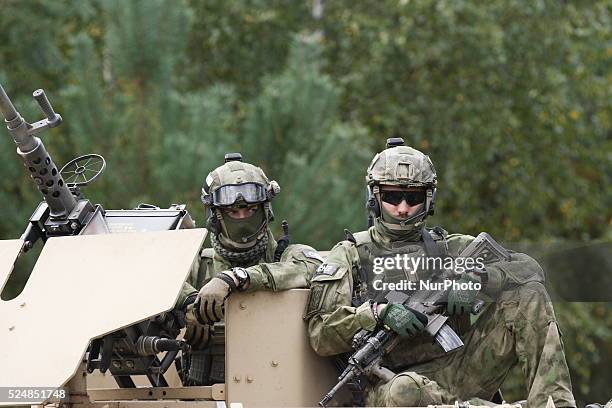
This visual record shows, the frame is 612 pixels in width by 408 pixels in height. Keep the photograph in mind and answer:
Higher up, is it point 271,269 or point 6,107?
point 6,107

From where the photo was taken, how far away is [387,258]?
31.1 feet

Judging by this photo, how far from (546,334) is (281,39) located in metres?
14.1

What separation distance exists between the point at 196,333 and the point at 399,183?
1530 mm

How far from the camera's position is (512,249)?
30.6ft

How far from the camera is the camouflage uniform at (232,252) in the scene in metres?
9.60

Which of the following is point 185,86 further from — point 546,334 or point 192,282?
point 546,334

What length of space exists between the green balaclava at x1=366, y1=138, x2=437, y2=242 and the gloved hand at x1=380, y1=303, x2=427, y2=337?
79 centimetres

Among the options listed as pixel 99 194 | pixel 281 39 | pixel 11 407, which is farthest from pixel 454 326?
pixel 281 39

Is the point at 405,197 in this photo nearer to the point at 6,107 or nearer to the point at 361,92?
the point at 6,107

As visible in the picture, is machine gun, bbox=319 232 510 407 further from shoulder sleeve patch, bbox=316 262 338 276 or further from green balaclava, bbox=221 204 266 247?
green balaclava, bbox=221 204 266 247

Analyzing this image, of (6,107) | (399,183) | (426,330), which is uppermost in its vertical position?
(6,107)

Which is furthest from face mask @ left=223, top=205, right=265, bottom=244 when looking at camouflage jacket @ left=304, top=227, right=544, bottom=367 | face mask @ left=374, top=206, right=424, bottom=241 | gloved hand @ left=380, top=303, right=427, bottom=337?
gloved hand @ left=380, top=303, right=427, bottom=337

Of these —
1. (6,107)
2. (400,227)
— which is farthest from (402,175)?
(6,107)

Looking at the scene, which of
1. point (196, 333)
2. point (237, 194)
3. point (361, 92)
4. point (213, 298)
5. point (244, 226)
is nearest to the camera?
point (213, 298)
